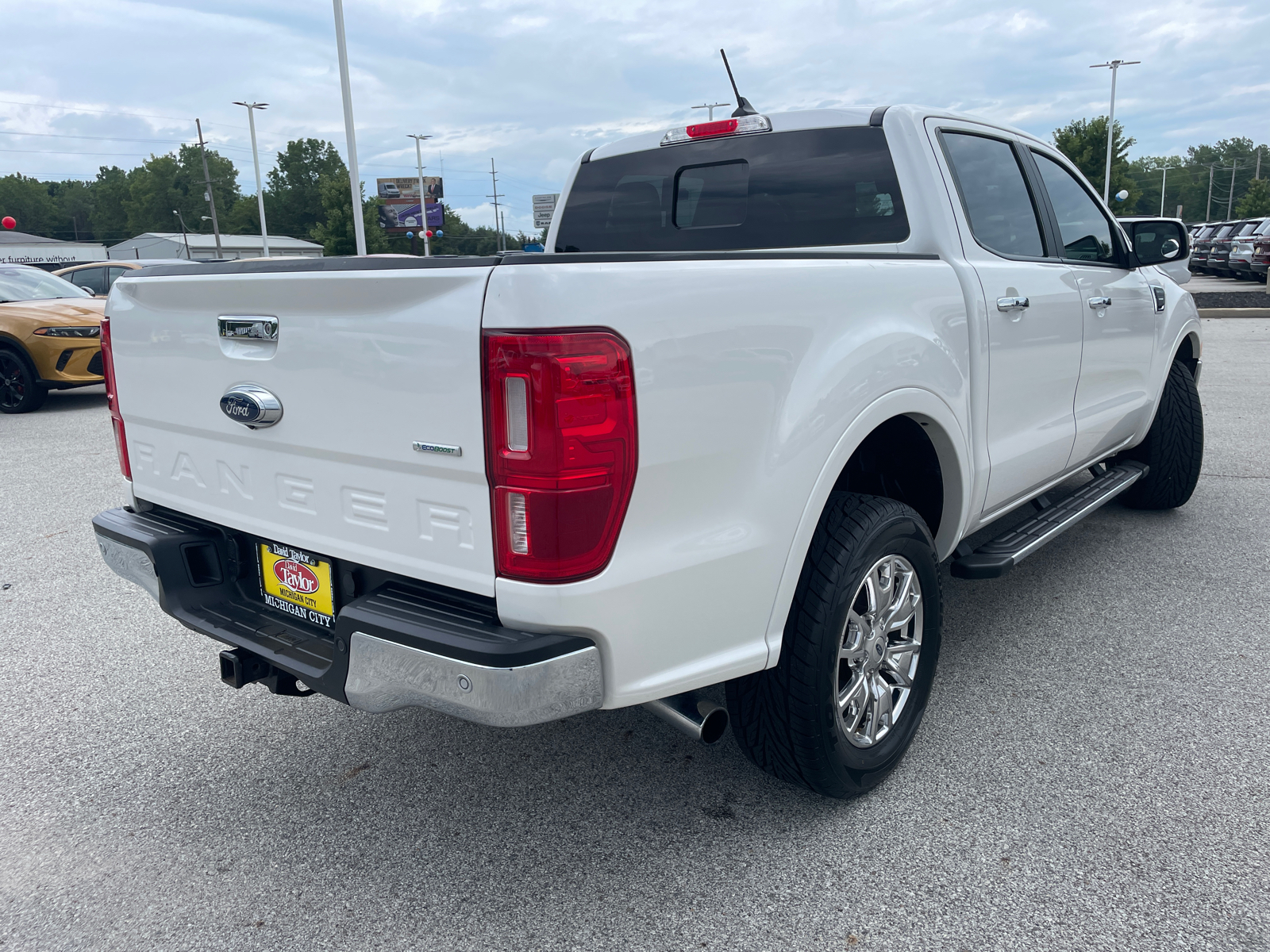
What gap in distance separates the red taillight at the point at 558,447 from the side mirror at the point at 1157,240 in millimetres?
3365

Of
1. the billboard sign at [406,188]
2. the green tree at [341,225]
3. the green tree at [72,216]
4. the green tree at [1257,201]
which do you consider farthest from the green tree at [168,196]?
the green tree at [1257,201]

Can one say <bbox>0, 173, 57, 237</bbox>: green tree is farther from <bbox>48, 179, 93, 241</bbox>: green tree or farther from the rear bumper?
the rear bumper

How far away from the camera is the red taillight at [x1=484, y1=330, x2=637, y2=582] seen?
5.81 feet

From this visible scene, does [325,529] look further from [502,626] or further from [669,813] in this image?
[669,813]

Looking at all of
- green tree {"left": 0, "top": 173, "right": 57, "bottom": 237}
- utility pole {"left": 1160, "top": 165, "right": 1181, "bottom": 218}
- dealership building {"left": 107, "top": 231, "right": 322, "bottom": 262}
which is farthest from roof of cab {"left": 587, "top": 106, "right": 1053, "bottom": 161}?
green tree {"left": 0, "top": 173, "right": 57, "bottom": 237}

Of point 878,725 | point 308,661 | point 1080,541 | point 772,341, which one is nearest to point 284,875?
point 308,661

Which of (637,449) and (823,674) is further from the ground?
(637,449)

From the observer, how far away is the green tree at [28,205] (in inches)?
4747

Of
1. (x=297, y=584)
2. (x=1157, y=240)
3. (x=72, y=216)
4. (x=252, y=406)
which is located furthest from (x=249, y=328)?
(x=72, y=216)

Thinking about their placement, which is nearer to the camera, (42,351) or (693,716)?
(693,716)

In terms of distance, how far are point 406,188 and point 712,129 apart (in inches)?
4218

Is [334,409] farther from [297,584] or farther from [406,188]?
[406,188]

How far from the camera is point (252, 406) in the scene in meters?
2.24

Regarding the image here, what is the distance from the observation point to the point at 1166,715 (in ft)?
9.91
